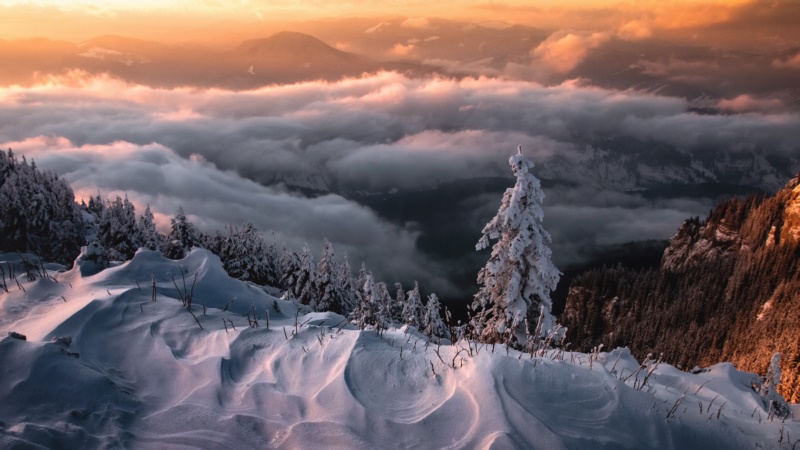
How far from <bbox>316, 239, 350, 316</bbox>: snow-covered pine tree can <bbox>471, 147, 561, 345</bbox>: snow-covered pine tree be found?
55.8 ft

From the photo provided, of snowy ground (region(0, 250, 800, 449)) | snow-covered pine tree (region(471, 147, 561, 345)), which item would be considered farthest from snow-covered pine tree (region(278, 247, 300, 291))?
snowy ground (region(0, 250, 800, 449))

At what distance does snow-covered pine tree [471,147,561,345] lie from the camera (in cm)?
1761

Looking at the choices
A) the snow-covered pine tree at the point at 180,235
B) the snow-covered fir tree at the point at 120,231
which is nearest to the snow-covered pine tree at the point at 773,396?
the snow-covered fir tree at the point at 120,231

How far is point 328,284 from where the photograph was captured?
3431 centimetres

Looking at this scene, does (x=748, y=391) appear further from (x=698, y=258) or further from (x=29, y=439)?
(x=698, y=258)

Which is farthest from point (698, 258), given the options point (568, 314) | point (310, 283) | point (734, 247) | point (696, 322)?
point (310, 283)

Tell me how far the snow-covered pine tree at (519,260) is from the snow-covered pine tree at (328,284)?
17007 mm

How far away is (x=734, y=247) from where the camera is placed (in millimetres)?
154000

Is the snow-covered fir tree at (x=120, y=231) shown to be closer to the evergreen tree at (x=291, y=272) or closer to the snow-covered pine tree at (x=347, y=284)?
the evergreen tree at (x=291, y=272)

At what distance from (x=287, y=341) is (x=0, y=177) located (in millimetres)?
38814

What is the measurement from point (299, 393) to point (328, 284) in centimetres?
2974

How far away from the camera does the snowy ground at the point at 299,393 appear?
4418mm

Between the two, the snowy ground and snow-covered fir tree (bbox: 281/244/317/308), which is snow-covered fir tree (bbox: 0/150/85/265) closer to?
snow-covered fir tree (bbox: 281/244/317/308)

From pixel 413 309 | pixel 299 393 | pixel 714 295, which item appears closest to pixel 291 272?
pixel 413 309
